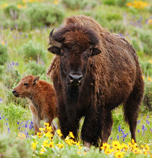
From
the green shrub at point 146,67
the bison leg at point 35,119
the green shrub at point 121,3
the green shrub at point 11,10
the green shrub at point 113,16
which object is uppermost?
the bison leg at point 35,119

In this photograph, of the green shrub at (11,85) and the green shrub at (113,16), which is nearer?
the green shrub at (11,85)

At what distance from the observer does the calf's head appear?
24.0ft

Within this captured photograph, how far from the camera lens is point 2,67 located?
10.2 metres

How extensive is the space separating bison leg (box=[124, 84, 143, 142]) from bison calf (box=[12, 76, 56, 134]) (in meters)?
1.65

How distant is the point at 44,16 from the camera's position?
54.0 feet

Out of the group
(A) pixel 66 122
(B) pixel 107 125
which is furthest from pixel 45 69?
(A) pixel 66 122

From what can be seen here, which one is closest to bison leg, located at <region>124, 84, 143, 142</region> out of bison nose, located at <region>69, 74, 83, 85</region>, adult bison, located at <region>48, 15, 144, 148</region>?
adult bison, located at <region>48, 15, 144, 148</region>

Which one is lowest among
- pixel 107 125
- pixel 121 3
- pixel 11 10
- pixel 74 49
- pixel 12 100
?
pixel 121 3

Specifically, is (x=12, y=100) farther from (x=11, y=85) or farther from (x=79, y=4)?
(x=79, y=4)

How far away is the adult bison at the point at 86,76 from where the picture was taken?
570 centimetres

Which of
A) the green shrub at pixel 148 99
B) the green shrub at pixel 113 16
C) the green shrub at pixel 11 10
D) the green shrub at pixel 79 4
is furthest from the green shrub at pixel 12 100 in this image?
the green shrub at pixel 79 4

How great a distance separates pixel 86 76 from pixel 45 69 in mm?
4653

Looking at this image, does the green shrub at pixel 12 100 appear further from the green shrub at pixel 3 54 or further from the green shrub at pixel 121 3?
the green shrub at pixel 121 3

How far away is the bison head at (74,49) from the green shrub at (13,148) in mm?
1490
